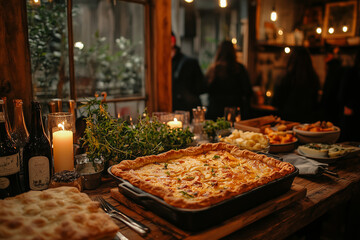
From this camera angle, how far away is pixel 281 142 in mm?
2322

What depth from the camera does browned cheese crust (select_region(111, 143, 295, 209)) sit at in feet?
4.16

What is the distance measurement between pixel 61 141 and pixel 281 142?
5.16 ft

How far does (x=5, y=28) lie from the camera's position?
6.86 ft

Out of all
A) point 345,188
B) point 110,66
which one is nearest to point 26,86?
point 110,66

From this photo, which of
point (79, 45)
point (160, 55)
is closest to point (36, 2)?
point (79, 45)

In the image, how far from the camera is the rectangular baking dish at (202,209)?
1129 millimetres

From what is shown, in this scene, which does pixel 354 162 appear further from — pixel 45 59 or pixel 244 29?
pixel 244 29

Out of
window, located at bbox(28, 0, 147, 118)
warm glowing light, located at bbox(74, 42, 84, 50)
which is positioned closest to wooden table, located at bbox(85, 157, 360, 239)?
window, located at bbox(28, 0, 147, 118)

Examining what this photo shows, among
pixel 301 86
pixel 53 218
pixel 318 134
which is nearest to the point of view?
pixel 53 218

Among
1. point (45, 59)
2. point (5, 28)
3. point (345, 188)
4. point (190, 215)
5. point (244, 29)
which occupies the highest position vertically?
point (244, 29)

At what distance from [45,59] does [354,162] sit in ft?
8.50

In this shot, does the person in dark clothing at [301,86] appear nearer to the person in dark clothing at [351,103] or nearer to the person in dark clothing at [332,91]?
the person in dark clothing at [332,91]

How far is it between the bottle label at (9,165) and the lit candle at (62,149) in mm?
259

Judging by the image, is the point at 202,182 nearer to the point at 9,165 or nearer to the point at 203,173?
the point at 203,173
